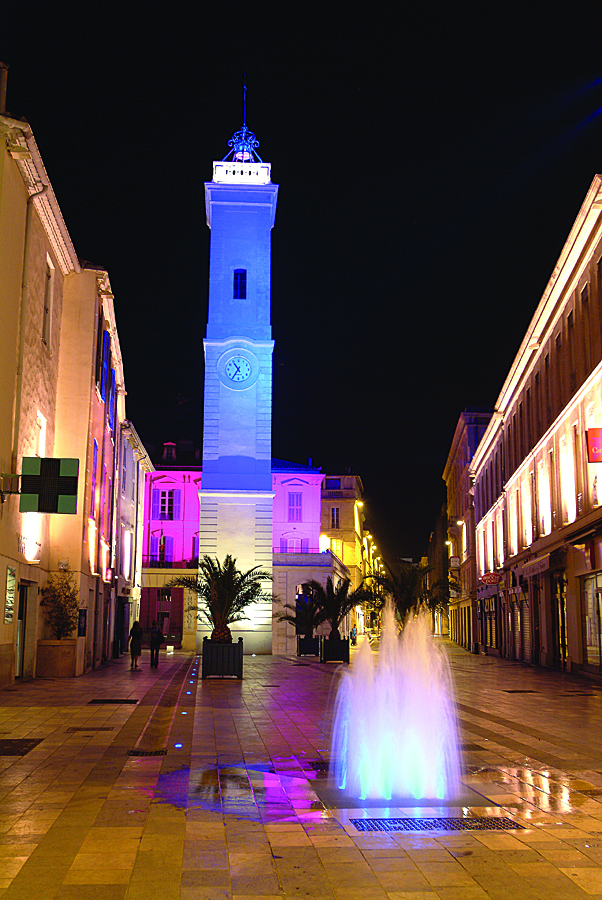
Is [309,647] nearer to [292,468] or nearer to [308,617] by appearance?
[308,617]

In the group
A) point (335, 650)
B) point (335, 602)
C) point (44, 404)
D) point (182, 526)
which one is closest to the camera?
point (44, 404)

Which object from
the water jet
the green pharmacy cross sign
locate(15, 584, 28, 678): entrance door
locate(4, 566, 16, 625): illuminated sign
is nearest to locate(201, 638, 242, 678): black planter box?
locate(15, 584, 28, 678): entrance door

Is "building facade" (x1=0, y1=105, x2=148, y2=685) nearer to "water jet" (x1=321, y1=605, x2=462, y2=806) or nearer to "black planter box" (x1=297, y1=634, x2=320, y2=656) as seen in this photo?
"water jet" (x1=321, y1=605, x2=462, y2=806)

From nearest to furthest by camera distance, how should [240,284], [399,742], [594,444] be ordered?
[399,742] < [594,444] < [240,284]

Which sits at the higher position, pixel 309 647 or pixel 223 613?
pixel 223 613

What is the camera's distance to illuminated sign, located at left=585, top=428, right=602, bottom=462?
22750mm

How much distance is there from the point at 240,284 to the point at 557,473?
24843 millimetres

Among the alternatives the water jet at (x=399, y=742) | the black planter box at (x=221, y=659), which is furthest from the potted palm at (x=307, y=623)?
the water jet at (x=399, y=742)

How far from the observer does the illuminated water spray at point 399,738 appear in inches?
351

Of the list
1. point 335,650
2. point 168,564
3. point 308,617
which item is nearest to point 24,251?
point 335,650

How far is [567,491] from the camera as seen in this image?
29312 millimetres

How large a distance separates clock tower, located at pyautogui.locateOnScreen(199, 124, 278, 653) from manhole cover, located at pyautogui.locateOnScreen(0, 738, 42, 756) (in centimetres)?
3311

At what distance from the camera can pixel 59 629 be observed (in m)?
25.8


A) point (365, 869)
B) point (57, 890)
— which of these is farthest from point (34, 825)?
point (365, 869)
